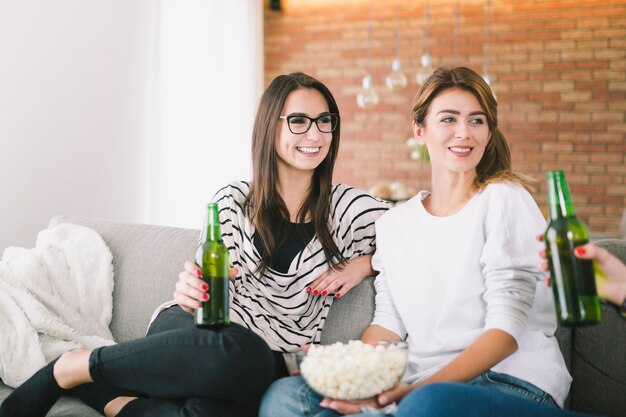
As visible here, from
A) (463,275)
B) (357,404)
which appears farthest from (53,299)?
(463,275)

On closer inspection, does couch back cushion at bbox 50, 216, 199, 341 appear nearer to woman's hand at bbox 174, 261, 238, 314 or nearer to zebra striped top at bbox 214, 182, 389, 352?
zebra striped top at bbox 214, 182, 389, 352

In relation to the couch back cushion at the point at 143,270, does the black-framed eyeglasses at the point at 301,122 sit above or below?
above

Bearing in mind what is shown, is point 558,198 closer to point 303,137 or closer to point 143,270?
point 303,137

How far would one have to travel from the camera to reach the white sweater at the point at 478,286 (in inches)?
63.9

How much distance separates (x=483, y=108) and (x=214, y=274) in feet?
2.61

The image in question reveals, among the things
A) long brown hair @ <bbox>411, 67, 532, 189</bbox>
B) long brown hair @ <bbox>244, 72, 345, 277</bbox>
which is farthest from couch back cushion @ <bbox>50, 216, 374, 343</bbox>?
long brown hair @ <bbox>411, 67, 532, 189</bbox>

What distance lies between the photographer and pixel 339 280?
1985 mm

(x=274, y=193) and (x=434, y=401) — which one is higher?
(x=274, y=193)

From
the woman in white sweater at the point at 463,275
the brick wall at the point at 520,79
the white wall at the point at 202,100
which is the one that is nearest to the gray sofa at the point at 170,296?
the woman in white sweater at the point at 463,275

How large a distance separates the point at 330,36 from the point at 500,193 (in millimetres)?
4710

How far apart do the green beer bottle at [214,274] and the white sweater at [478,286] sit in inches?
19.0

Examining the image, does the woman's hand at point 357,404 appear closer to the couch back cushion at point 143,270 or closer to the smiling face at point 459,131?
the smiling face at point 459,131

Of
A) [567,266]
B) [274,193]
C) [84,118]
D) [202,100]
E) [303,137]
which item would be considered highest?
[202,100]

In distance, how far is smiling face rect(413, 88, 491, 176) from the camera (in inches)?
71.5
